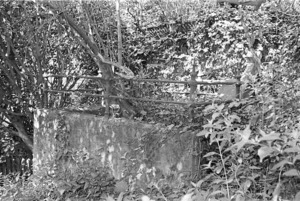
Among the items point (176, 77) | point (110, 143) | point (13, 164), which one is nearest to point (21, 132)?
point (13, 164)

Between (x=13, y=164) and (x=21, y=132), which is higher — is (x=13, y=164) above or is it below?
below

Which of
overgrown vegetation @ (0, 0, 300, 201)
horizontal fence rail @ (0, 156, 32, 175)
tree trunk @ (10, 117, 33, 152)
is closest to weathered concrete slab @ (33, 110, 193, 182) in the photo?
overgrown vegetation @ (0, 0, 300, 201)

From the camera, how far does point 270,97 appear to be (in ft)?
10.3

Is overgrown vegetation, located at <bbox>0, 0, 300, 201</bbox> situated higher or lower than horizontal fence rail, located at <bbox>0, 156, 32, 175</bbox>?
higher

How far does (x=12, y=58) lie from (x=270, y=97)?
452cm

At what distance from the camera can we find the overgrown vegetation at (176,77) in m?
2.66

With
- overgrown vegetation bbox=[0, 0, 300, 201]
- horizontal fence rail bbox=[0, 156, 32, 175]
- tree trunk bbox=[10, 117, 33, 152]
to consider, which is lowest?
horizontal fence rail bbox=[0, 156, 32, 175]

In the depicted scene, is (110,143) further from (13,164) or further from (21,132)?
(13,164)

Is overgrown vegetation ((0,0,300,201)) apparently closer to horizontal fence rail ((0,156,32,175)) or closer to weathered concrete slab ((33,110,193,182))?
weathered concrete slab ((33,110,193,182))

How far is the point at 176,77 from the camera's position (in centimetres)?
789

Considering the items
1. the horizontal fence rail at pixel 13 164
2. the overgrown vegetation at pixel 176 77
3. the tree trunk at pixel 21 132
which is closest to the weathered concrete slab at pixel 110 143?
the overgrown vegetation at pixel 176 77

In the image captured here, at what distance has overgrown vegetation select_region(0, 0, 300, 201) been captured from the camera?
266 cm

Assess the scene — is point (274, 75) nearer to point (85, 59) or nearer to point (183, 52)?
point (85, 59)

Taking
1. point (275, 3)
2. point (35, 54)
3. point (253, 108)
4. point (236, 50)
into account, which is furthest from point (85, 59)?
point (253, 108)
